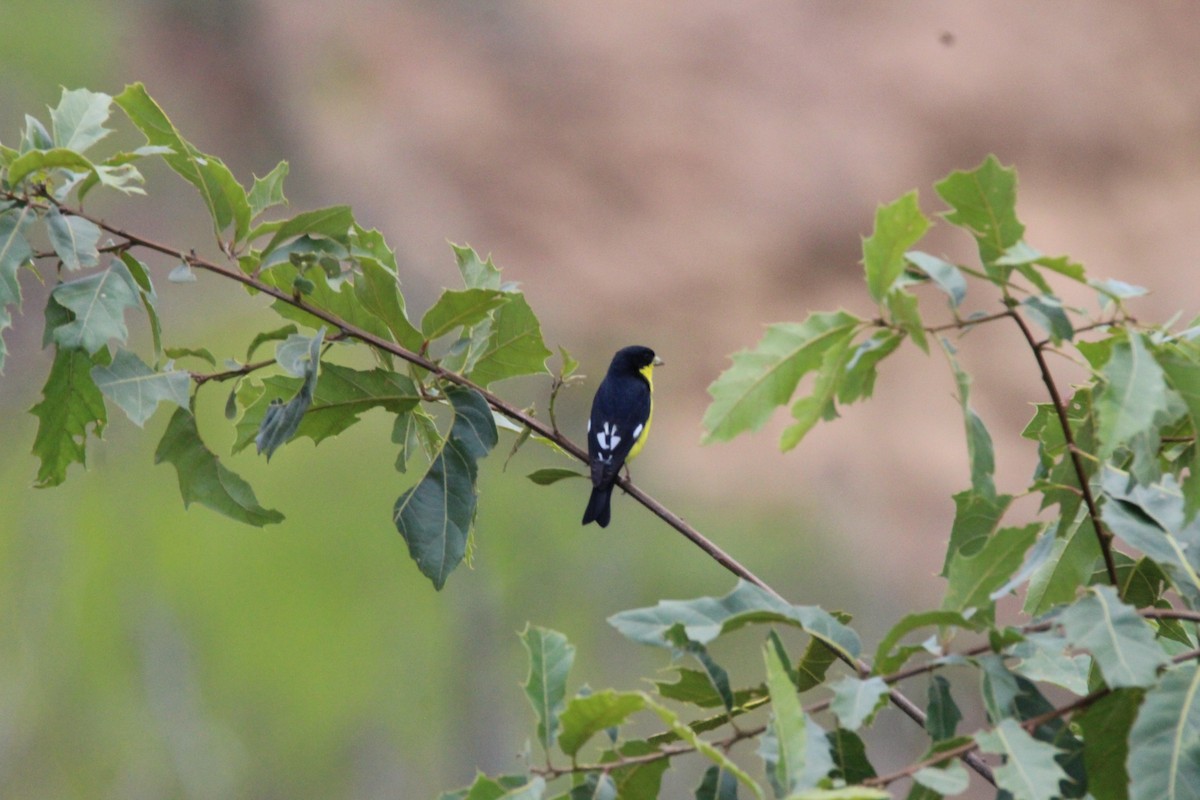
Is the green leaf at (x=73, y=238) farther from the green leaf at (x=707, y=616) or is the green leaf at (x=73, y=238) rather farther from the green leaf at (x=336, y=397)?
the green leaf at (x=707, y=616)

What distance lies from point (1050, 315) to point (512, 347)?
796 mm

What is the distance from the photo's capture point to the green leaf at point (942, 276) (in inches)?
46.2

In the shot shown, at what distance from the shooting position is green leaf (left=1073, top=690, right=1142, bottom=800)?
1.10 meters

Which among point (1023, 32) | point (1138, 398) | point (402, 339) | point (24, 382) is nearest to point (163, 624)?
point (24, 382)

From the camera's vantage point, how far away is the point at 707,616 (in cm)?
114

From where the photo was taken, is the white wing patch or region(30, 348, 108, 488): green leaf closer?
region(30, 348, 108, 488): green leaf

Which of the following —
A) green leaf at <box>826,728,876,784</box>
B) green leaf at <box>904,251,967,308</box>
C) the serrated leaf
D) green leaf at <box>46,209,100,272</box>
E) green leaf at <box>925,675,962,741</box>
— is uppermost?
green leaf at <box>46,209,100,272</box>

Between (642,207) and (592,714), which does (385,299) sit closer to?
(592,714)

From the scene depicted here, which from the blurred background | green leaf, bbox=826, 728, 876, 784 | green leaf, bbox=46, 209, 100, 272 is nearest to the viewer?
green leaf, bbox=826, 728, 876, 784

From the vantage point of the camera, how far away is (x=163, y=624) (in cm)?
804

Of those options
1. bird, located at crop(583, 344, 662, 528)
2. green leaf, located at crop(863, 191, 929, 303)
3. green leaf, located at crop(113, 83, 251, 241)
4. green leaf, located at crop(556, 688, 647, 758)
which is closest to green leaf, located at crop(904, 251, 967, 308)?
green leaf, located at crop(863, 191, 929, 303)

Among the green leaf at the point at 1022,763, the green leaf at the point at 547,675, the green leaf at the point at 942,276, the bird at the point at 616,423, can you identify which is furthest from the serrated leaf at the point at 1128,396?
the bird at the point at 616,423

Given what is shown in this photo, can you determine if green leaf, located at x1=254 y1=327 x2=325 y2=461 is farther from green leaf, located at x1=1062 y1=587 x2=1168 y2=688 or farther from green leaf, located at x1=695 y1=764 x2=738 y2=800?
green leaf, located at x1=1062 y1=587 x2=1168 y2=688

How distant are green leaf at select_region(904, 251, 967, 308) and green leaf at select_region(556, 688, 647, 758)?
20.1 inches
